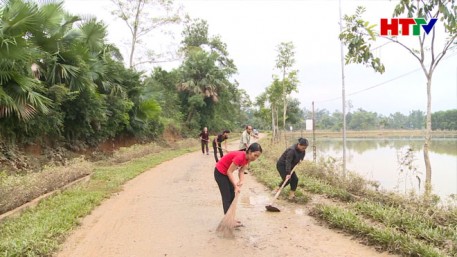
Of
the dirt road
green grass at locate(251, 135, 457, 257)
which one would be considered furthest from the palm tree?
green grass at locate(251, 135, 457, 257)

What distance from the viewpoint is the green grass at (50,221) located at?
4.63 m

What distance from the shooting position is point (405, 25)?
680cm

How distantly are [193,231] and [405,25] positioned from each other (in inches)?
213

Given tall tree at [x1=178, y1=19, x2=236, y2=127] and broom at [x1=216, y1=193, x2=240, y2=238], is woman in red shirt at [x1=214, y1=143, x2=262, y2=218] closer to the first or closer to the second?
broom at [x1=216, y1=193, x2=240, y2=238]

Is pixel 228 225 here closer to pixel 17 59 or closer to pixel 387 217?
pixel 387 217

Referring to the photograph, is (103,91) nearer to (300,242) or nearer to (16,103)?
(16,103)

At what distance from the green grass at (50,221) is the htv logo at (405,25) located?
676cm

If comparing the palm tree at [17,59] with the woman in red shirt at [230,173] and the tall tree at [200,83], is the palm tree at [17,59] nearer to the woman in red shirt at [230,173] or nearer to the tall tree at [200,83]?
the woman in red shirt at [230,173]

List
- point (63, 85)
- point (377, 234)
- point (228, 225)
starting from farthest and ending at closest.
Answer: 1. point (63, 85)
2. point (228, 225)
3. point (377, 234)

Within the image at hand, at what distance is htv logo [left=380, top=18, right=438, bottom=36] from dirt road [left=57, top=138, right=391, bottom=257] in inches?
153

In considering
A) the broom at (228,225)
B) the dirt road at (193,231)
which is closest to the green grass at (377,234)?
the dirt road at (193,231)

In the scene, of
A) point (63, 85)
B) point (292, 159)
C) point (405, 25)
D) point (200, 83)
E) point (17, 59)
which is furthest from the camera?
point (200, 83)

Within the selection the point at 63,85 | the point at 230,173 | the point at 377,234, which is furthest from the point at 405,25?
the point at 63,85

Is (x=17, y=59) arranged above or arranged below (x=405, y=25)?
below
